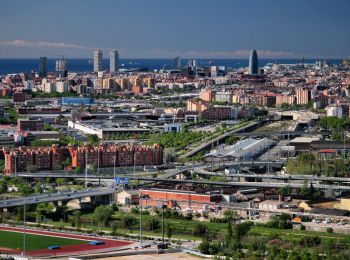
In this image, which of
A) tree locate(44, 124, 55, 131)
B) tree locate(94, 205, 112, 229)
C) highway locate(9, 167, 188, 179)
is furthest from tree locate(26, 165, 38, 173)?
tree locate(44, 124, 55, 131)

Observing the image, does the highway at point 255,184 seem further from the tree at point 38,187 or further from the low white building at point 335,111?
the low white building at point 335,111

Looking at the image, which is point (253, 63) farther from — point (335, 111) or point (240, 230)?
point (240, 230)

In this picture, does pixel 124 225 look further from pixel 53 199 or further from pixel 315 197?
pixel 315 197

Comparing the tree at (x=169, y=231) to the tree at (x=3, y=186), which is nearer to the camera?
the tree at (x=169, y=231)

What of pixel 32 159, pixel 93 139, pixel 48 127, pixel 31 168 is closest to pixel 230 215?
pixel 31 168

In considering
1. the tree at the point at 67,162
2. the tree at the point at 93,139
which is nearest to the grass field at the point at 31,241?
the tree at the point at 67,162

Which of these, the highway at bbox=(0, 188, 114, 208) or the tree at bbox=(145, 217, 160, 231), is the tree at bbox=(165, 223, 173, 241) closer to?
the tree at bbox=(145, 217, 160, 231)
